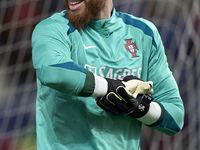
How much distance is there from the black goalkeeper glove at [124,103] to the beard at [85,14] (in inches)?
11.2

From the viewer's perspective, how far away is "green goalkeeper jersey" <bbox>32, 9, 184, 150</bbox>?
118 cm

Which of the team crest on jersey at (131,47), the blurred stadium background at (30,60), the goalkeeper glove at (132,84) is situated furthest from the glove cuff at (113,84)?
the blurred stadium background at (30,60)

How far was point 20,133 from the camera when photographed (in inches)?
98.0

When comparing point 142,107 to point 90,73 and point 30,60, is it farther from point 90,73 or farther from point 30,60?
point 30,60

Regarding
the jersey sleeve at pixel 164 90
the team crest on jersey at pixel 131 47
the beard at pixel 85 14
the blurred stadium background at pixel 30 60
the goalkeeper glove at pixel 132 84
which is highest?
the beard at pixel 85 14

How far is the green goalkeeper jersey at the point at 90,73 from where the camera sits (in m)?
1.18

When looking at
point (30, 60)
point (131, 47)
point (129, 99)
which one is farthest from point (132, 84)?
point (30, 60)

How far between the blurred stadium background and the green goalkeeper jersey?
113 centimetres

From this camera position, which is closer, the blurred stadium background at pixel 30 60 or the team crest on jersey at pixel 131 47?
the team crest on jersey at pixel 131 47

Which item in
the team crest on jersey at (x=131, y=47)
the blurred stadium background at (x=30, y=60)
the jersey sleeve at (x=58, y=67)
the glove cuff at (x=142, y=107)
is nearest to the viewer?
the jersey sleeve at (x=58, y=67)

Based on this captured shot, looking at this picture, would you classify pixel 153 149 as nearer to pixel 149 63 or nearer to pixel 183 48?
pixel 183 48

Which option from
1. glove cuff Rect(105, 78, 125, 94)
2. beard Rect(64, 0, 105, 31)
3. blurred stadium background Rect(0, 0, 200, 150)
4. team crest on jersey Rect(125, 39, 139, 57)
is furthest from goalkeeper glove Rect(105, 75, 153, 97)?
blurred stadium background Rect(0, 0, 200, 150)

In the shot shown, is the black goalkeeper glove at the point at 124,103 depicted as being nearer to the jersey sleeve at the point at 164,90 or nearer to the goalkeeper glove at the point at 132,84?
the goalkeeper glove at the point at 132,84

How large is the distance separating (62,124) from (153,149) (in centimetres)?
153
